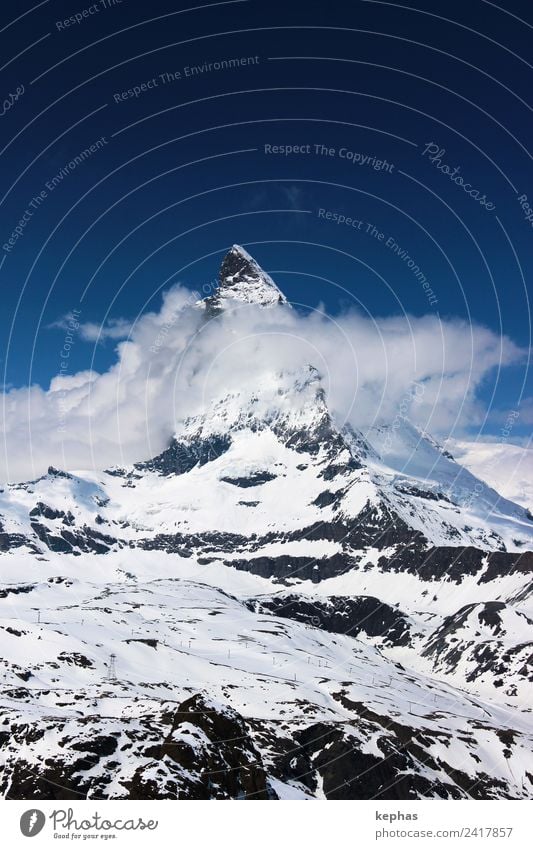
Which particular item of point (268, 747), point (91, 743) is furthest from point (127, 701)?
point (91, 743)

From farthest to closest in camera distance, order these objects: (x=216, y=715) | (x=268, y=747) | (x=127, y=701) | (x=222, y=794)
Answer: (x=268, y=747) < (x=127, y=701) < (x=216, y=715) < (x=222, y=794)

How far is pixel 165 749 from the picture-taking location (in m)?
87.1

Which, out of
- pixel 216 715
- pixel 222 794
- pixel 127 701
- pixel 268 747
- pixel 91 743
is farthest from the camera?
pixel 268 747

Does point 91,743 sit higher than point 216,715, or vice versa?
point 216,715
